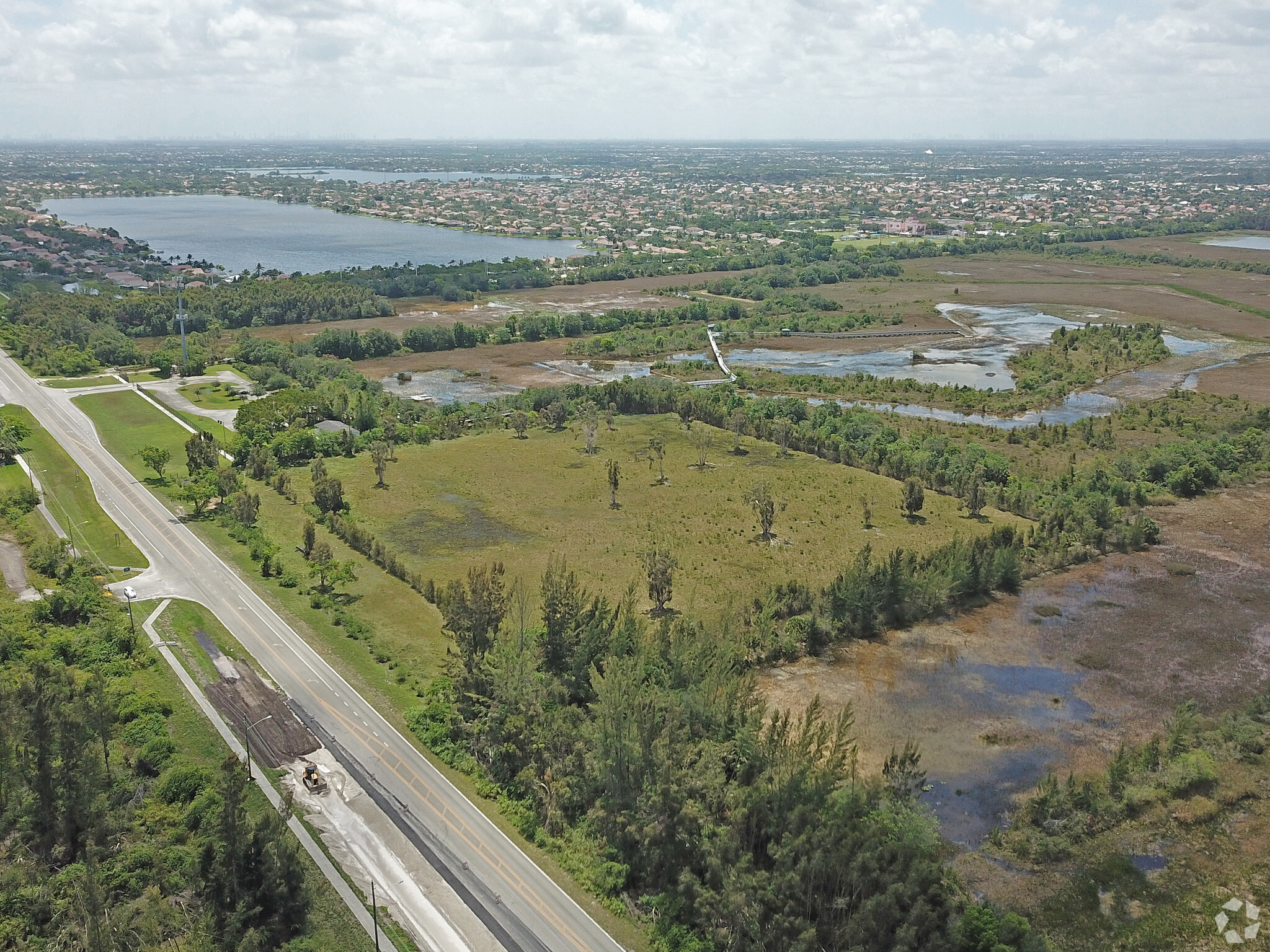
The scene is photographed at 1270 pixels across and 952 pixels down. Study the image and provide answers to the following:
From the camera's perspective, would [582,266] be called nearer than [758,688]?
No

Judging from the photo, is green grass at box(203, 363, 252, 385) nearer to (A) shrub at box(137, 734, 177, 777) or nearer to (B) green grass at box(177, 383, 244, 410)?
(B) green grass at box(177, 383, 244, 410)

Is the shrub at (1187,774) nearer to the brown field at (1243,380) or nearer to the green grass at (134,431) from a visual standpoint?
the green grass at (134,431)

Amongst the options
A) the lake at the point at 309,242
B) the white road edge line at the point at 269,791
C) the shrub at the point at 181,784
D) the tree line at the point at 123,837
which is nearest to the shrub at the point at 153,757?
the tree line at the point at 123,837

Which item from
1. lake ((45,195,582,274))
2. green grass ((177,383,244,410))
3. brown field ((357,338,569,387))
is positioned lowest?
green grass ((177,383,244,410))

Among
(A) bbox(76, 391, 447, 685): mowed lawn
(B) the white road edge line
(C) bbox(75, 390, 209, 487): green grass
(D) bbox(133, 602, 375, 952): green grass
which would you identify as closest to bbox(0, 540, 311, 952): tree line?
(D) bbox(133, 602, 375, 952): green grass

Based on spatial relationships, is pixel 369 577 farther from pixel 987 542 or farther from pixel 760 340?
pixel 760 340

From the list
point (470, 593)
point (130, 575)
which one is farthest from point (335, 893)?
point (130, 575)
